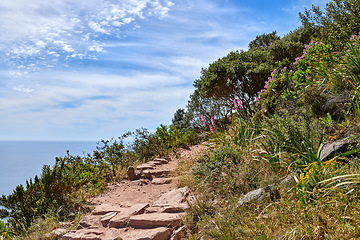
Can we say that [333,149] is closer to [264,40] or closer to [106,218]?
[106,218]

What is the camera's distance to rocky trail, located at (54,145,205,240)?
148 inches

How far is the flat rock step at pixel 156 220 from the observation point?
149 inches

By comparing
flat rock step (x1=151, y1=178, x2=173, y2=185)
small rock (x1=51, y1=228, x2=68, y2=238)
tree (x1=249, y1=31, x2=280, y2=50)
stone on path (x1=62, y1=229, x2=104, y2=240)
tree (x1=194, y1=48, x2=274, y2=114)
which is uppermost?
tree (x1=249, y1=31, x2=280, y2=50)

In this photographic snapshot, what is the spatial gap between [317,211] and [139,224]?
261 cm

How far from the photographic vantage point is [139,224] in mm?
4070

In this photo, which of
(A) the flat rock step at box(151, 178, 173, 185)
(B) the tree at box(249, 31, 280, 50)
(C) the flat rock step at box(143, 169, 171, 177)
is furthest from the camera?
(B) the tree at box(249, 31, 280, 50)

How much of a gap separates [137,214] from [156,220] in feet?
1.92

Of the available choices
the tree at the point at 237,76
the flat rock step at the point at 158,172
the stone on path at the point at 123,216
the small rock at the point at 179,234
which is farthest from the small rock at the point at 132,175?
the tree at the point at 237,76

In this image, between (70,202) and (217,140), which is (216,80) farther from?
(70,202)

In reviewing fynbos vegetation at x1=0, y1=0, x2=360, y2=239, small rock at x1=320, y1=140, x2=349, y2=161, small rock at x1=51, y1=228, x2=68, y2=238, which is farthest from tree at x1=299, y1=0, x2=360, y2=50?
small rock at x1=51, y1=228, x2=68, y2=238

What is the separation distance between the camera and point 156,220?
12.8 feet

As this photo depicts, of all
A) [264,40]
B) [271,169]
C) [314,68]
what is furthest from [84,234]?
[264,40]

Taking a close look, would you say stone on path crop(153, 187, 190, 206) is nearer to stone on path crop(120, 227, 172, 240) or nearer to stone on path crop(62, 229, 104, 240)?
stone on path crop(120, 227, 172, 240)

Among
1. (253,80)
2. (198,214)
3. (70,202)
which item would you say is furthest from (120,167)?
(253,80)
